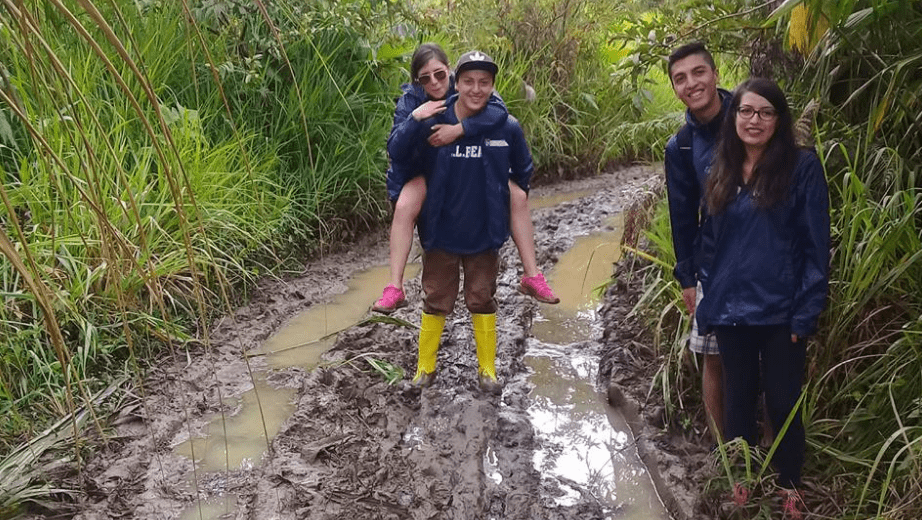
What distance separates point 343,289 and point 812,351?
3.23m

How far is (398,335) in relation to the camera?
479 cm

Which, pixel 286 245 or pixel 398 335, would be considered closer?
pixel 398 335

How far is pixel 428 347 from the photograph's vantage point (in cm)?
415

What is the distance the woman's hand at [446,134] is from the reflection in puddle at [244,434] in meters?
1.34

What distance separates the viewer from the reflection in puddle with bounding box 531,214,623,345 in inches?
200

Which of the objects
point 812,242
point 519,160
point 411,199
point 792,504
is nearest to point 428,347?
point 411,199

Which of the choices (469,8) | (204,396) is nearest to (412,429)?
(204,396)

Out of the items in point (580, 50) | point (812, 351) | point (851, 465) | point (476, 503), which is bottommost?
point (476, 503)

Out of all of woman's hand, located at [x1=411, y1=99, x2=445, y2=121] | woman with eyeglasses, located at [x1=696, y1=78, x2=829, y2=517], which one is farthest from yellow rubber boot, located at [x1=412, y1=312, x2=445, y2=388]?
woman with eyeglasses, located at [x1=696, y1=78, x2=829, y2=517]

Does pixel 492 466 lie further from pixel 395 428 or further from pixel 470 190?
pixel 470 190

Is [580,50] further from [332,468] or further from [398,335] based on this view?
[332,468]

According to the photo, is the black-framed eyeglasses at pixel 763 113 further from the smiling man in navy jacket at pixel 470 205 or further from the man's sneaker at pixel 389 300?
the man's sneaker at pixel 389 300

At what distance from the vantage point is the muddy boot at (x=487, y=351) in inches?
163

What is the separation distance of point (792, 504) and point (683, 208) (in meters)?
1.09
